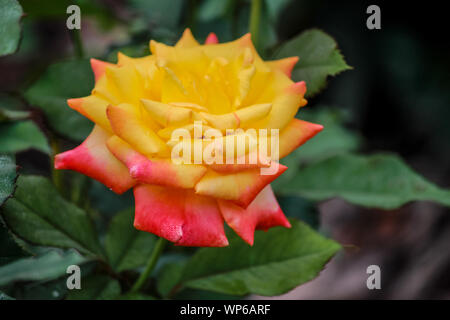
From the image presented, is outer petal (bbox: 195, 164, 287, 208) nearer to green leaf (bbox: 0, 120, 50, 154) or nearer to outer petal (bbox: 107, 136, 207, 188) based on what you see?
outer petal (bbox: 107, 136, 207, 188)

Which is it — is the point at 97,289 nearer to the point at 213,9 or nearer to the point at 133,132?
the point at 133,132

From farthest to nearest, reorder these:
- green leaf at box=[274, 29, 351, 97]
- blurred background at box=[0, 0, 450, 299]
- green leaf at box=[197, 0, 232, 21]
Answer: blurred background at box=[0, 0, 450, 299] < green leaf at box=[197, 0, 232, 21] < green leaf at box=[274, 29, 351, 97]

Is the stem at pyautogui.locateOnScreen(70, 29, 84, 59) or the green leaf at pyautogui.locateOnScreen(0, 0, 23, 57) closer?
the green leaf at pyautogui.locateOnScreen(0, 0, 23, 57)

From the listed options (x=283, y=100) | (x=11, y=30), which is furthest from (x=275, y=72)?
(x=11, y=30)

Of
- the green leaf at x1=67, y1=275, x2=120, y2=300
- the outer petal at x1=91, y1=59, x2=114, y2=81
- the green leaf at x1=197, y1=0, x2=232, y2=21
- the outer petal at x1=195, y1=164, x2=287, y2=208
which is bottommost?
the green leaf at x1=67, y1=275, x2=120, y2=300

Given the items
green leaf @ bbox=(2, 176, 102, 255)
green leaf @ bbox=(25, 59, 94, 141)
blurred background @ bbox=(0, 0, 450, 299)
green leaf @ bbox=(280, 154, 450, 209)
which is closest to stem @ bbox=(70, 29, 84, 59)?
green leaf @ bbox=(25, 59, 94, 141)

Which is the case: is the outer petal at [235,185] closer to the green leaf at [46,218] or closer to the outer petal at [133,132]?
the outer petal at [133,132]

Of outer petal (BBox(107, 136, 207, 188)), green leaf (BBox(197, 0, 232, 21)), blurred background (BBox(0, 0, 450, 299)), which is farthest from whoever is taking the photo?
blurred background (BBox(0, 0, 450, 299))
